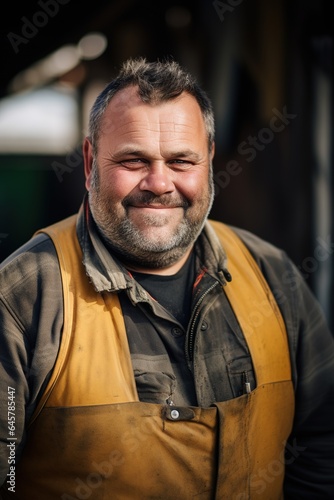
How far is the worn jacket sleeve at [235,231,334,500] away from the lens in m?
2.26

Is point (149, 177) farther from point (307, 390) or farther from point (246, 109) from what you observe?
point (246, 109)

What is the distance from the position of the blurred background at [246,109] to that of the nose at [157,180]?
1.97m

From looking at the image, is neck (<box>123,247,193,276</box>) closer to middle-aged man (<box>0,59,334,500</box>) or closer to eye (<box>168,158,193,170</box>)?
middle-aged man (<box>0,59,334,500</box>)

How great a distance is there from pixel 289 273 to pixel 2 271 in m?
1.11

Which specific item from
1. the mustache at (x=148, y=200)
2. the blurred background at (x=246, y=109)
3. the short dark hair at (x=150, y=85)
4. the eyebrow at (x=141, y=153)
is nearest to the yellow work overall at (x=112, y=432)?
the mustache at (x=148, y=200)

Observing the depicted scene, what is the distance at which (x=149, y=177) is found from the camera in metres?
2.03

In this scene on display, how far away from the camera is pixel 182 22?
557cm

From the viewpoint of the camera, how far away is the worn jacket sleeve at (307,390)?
7.43 feet

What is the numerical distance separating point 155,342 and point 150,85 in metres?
0.88

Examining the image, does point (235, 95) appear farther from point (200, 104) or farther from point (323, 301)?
point (200, 104)

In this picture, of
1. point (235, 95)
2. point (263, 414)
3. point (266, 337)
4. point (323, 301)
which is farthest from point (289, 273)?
point (235, 95)

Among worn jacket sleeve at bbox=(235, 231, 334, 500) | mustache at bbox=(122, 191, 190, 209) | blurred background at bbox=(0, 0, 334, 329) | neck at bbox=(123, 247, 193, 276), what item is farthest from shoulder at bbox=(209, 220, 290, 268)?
blurred background at bbox=(0, 0, 334, 329)

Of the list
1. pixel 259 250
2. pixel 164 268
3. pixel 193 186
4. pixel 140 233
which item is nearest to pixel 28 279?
pixel 140 233

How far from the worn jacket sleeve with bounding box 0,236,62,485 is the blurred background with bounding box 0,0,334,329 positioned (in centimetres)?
222
